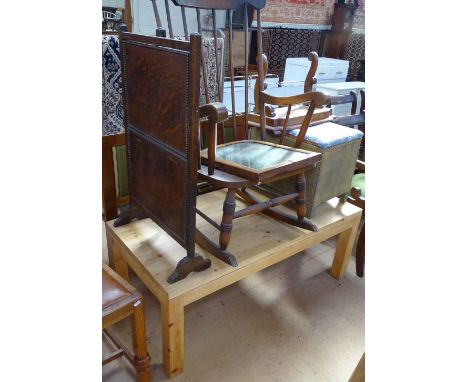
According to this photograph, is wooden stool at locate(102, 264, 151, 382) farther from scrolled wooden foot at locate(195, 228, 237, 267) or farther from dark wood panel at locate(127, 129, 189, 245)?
scrolled wooden foot at locate(195, 228, 237, 267)

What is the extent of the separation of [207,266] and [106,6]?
3.25 meters

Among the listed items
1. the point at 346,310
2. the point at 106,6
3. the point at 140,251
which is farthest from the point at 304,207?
the point at 106,6

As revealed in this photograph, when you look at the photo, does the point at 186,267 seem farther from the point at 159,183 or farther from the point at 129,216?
the point at 129,216

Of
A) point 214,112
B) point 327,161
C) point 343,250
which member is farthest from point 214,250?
point 343,250

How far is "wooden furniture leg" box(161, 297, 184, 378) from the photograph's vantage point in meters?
1.23

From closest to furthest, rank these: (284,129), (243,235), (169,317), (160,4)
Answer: (169,317)
(243,235)
(284,129)
(160,4)

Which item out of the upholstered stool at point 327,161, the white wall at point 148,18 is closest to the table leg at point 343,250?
the upholstered stool at point 327,161

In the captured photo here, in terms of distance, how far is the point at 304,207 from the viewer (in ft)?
5.48

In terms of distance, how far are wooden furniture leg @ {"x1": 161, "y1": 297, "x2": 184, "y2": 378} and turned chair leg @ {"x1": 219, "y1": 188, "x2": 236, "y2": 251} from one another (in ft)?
0.94

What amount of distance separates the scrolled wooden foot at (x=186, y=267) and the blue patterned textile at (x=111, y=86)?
74 cm

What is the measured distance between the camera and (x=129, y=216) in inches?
62.8

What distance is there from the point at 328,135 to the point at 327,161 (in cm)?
13

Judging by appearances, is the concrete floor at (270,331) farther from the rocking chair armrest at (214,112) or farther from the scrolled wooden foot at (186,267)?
the rocking chair armrest at (214,112)
